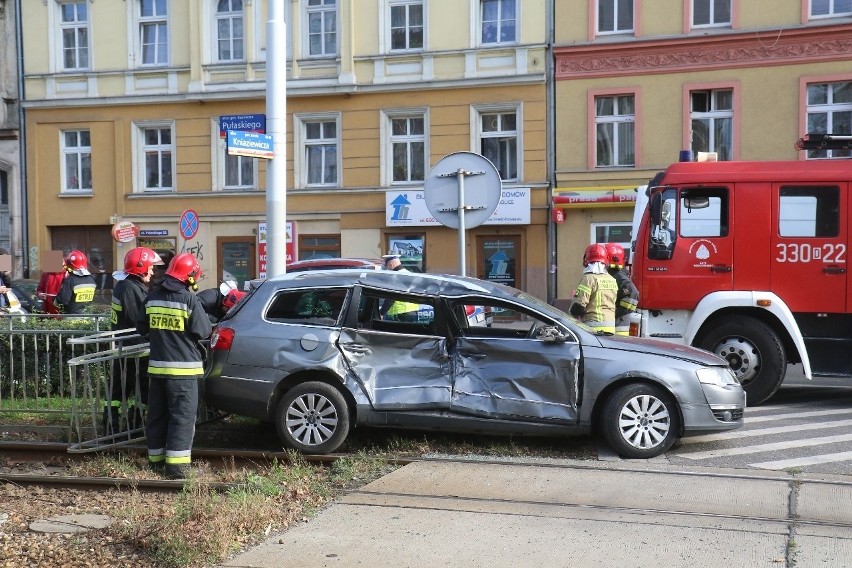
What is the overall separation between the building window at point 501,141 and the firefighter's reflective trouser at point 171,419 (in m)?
16.6

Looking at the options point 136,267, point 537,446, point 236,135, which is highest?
point 236,135

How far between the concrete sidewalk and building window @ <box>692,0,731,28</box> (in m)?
16.8

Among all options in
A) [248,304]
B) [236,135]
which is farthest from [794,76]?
[248,304]

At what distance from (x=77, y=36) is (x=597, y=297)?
70.4 feet

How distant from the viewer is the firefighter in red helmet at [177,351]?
723 cm

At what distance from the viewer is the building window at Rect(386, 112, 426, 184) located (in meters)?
23.8

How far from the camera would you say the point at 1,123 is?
1034 inches

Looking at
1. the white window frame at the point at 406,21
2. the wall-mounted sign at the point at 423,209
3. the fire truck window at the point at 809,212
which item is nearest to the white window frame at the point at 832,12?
the wall-mounted sign at the point at 423,209

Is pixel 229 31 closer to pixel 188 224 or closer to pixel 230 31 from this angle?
pixel 230 31

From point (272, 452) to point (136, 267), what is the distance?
7.22 ft

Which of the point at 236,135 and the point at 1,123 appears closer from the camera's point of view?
the point at 236,135

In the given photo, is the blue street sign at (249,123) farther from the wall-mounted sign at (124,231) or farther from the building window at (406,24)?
the wall-mounted sign at (124,231)

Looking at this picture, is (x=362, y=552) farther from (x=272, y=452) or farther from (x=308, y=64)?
(x=308, y=64)

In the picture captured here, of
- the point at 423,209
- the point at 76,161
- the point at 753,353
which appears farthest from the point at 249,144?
the point at 76,161
